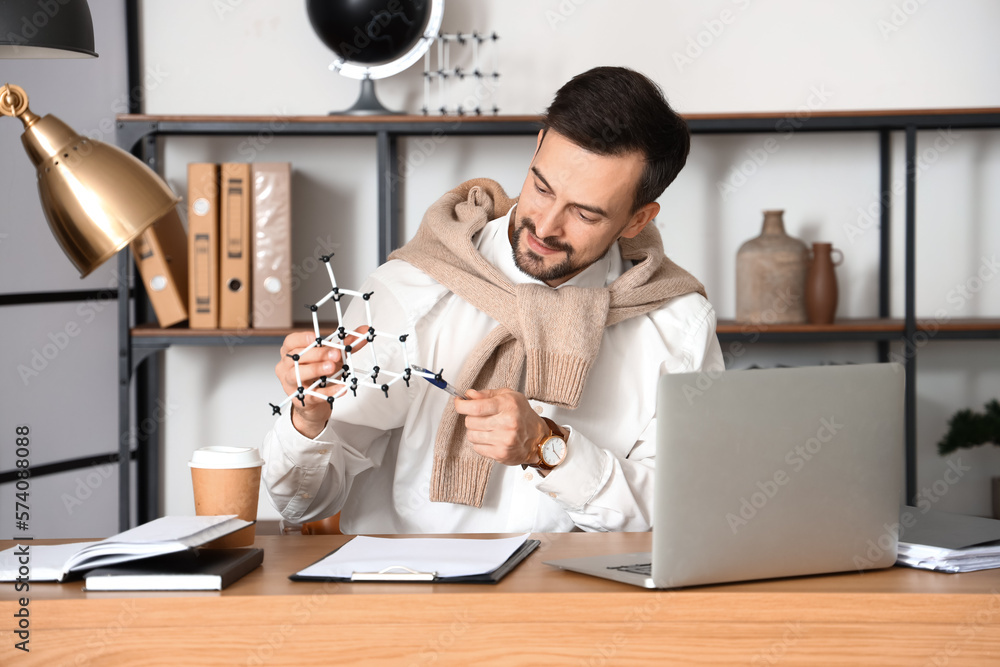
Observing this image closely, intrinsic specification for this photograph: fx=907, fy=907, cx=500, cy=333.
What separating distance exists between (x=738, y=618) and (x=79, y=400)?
207cm

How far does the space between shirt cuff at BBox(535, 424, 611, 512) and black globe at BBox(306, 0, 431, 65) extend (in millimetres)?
1353

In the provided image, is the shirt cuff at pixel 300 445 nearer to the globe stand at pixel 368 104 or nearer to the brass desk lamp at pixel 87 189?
the brass desk lamp at pixel 87 189

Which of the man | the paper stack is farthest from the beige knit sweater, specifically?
the paper stack

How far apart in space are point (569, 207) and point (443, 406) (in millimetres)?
418

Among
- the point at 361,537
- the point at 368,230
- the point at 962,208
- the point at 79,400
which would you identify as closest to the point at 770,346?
the point at 962,208

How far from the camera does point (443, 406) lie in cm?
162

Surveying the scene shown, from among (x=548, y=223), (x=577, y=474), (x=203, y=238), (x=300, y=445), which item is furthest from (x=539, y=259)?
(x=203, y=238)

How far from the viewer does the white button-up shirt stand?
61.4 inches

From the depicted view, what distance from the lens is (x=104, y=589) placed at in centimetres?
91

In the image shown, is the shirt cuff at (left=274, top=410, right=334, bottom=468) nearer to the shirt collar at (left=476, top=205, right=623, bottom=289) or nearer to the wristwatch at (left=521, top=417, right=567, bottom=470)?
the wristwatch at (left=521, top=417, right=567, bottom=470)

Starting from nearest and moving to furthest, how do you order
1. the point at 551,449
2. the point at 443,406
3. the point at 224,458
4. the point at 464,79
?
the point at 224,458 < the point at 551,449 < the point at 443,406 < the point at 464,79

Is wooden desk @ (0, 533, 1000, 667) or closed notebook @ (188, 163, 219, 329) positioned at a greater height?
closed notebook @ (188, 163, 219, 329)

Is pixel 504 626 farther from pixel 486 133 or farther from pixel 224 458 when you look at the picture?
pixel 486 133

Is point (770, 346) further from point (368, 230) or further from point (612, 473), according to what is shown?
point (612, 473)
